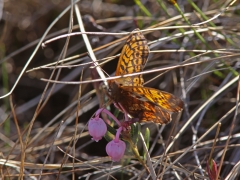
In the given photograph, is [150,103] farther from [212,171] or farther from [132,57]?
[212,171]

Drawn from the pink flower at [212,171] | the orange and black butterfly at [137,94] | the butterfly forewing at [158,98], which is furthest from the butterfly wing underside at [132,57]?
the pink flower at [212,171]

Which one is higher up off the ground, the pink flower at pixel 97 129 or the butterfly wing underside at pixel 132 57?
the butterfly wing underside at pixel 132 57

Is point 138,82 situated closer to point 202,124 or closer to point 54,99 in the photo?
point 202,124

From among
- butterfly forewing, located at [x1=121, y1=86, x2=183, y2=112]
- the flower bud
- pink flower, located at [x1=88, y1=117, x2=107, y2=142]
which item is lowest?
the flower bud

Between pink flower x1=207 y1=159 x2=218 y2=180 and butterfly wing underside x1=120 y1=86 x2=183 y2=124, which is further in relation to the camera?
pink flower x1=207 y1=159 x2=218 y2=180

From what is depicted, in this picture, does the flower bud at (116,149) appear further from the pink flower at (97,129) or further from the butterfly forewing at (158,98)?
the butterfly forewing at (158,98)

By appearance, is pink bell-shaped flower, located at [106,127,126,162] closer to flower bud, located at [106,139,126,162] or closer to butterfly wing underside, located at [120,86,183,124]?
flower bud, located at [106,139,126,162]

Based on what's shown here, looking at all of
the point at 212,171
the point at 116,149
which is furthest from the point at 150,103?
the point at 212,171

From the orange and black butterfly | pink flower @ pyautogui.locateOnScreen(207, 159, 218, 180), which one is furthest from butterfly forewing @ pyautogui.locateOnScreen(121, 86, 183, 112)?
pink flower @ pyautogui.locateOnScreen(207, 159, 218, 180)
